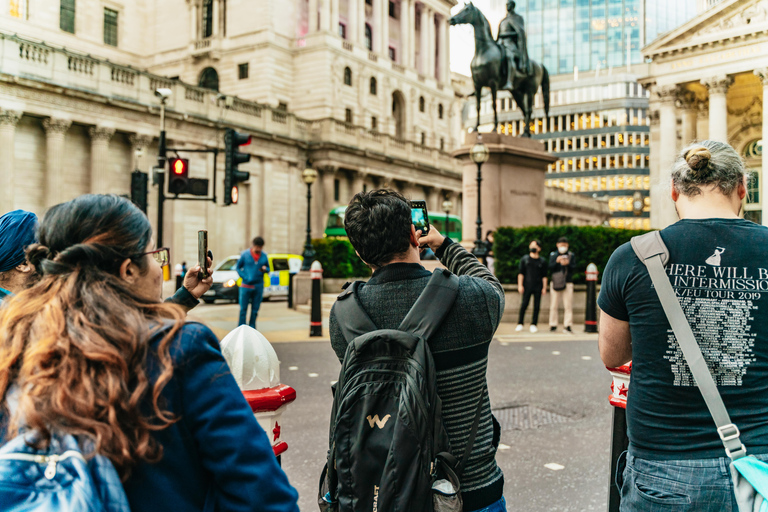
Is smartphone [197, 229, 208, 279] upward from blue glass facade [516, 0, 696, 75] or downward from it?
downward

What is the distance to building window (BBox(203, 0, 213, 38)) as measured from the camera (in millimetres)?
53750

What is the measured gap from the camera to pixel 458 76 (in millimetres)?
83812

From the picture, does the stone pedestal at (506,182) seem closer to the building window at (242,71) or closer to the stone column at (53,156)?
the stone column at (53,156)

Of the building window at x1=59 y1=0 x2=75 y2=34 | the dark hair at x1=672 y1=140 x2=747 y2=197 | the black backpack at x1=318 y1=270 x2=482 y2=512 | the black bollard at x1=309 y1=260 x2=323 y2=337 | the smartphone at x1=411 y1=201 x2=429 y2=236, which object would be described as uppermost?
the building window at x1=59 y1=0 x2=75 y2=34

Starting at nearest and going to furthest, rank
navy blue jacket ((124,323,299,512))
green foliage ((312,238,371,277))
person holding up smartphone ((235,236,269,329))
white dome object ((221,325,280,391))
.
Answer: navy blue jacket ((124,323,299,512)), white dome object ((221,325,280,391)), person holding up smartphone ((235,236,269,329)), green foliage ((312,238,371,277))

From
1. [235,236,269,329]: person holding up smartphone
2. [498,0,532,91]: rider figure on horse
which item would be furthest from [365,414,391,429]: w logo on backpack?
[498,0,532,91]: rider figure on horse

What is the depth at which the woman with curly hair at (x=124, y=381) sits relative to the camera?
1385 mm

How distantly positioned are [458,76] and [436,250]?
84.4 meters

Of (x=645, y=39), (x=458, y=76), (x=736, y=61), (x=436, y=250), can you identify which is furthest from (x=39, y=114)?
(x=645, y=39)

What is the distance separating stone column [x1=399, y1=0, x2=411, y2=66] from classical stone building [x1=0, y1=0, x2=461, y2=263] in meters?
0.20

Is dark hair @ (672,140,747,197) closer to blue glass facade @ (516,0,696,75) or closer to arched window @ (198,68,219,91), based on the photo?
arched window @ (198,68,219,91)

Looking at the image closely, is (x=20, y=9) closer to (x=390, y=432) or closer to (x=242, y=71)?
(x=242, y=71)

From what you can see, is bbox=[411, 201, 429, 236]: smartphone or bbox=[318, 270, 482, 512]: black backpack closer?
bbox=[318, 270, 482, 512]: black backpack

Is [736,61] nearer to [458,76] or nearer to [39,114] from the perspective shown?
[39,114]
